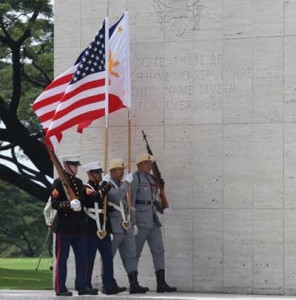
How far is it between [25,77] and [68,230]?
1788 centimetres

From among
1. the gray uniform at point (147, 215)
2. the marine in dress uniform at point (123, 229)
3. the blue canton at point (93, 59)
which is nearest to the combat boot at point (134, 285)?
the marine in dress uniform at point (123, 229)

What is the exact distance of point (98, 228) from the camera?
1407cm

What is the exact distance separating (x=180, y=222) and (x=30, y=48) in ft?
53.8

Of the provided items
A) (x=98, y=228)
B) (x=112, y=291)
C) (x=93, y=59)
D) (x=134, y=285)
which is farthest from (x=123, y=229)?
(x=93, y=59)

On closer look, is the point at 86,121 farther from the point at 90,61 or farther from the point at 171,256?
the point at 171,256

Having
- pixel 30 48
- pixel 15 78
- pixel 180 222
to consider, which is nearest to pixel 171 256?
pixel 180 222

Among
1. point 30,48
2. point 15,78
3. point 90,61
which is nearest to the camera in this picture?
point 90,61

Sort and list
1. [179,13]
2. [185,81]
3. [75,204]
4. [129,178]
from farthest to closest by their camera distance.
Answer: [179,13], [185,81], [129,178], [75,204]

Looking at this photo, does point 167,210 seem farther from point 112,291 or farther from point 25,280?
point 25,280

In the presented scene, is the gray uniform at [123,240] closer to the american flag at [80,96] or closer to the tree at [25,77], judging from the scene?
the american flag at [80,96]

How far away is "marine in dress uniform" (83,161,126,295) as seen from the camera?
14.1 m

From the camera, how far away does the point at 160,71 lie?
1567cm

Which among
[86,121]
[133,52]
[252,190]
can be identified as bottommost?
[252,190]

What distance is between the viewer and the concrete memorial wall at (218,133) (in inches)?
592
